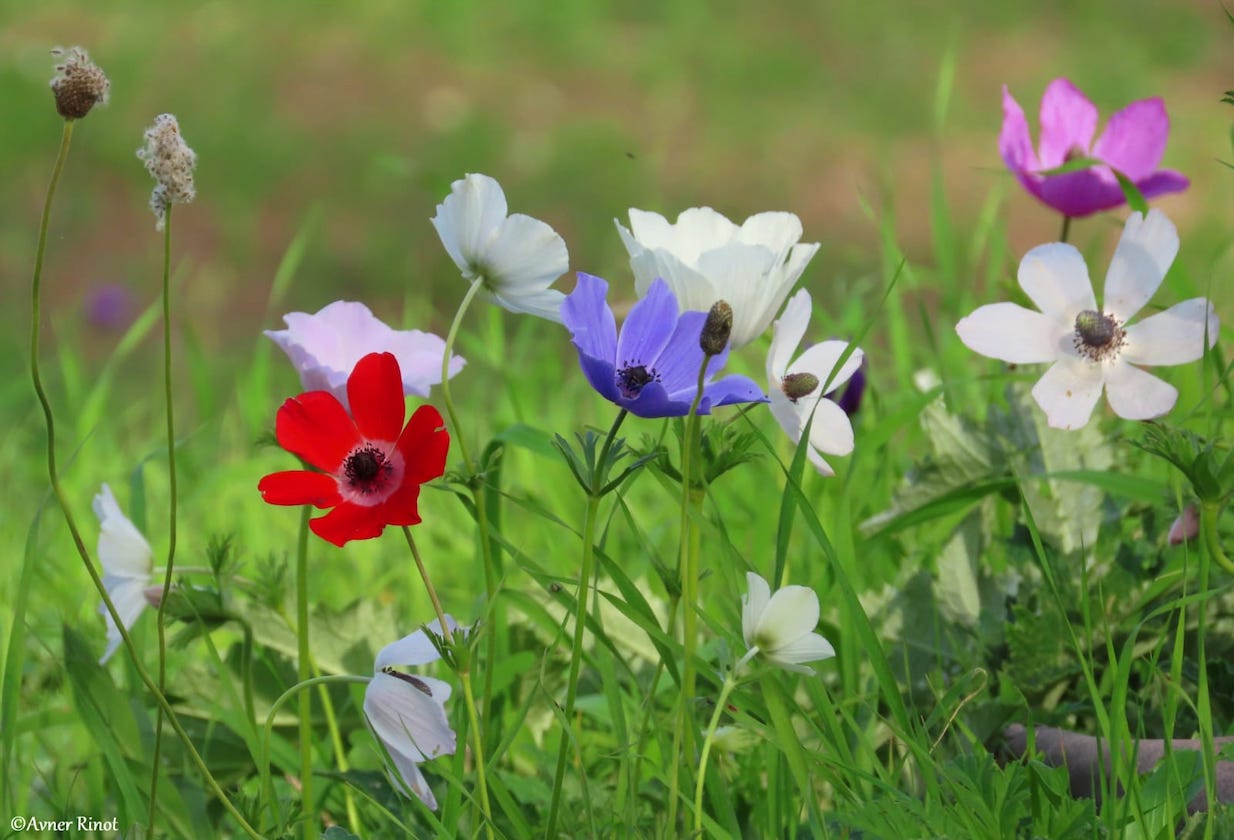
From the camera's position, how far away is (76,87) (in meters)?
0.67

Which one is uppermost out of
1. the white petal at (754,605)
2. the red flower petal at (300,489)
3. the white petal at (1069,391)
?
the white petal at (1069,391)

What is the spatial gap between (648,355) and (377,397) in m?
0.15

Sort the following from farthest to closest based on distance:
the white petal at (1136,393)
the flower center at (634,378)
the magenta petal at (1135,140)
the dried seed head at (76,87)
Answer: the magenta petal at (1135,140) < the white petal at (1136,393) < the flower center at (634,378) < the dried seed head at (76,87)

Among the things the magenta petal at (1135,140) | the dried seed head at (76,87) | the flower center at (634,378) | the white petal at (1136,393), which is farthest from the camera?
the magenta petal at (1135,140)

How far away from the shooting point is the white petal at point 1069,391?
90 cm

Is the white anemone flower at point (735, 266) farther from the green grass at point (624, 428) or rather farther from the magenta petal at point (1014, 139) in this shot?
the magenta petal at point (1014, 139)

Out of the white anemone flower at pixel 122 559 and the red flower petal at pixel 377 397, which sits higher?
the red flower petal at pixel 377 397

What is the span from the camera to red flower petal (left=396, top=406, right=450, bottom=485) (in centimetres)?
76

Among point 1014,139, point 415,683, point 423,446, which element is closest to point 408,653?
point 415,683

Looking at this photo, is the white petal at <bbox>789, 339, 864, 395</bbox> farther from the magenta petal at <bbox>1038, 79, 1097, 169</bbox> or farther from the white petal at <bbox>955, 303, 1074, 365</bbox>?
the magenta petal at <bbox>1038, 79, 1097, 169</bbox>

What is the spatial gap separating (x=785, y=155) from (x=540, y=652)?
3.70m

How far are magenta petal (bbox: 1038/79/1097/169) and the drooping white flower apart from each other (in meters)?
0.66

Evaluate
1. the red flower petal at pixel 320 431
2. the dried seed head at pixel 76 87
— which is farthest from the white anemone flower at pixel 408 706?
the dried seed head at pixel 76 87

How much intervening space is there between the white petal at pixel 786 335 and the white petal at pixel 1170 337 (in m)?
0.21
